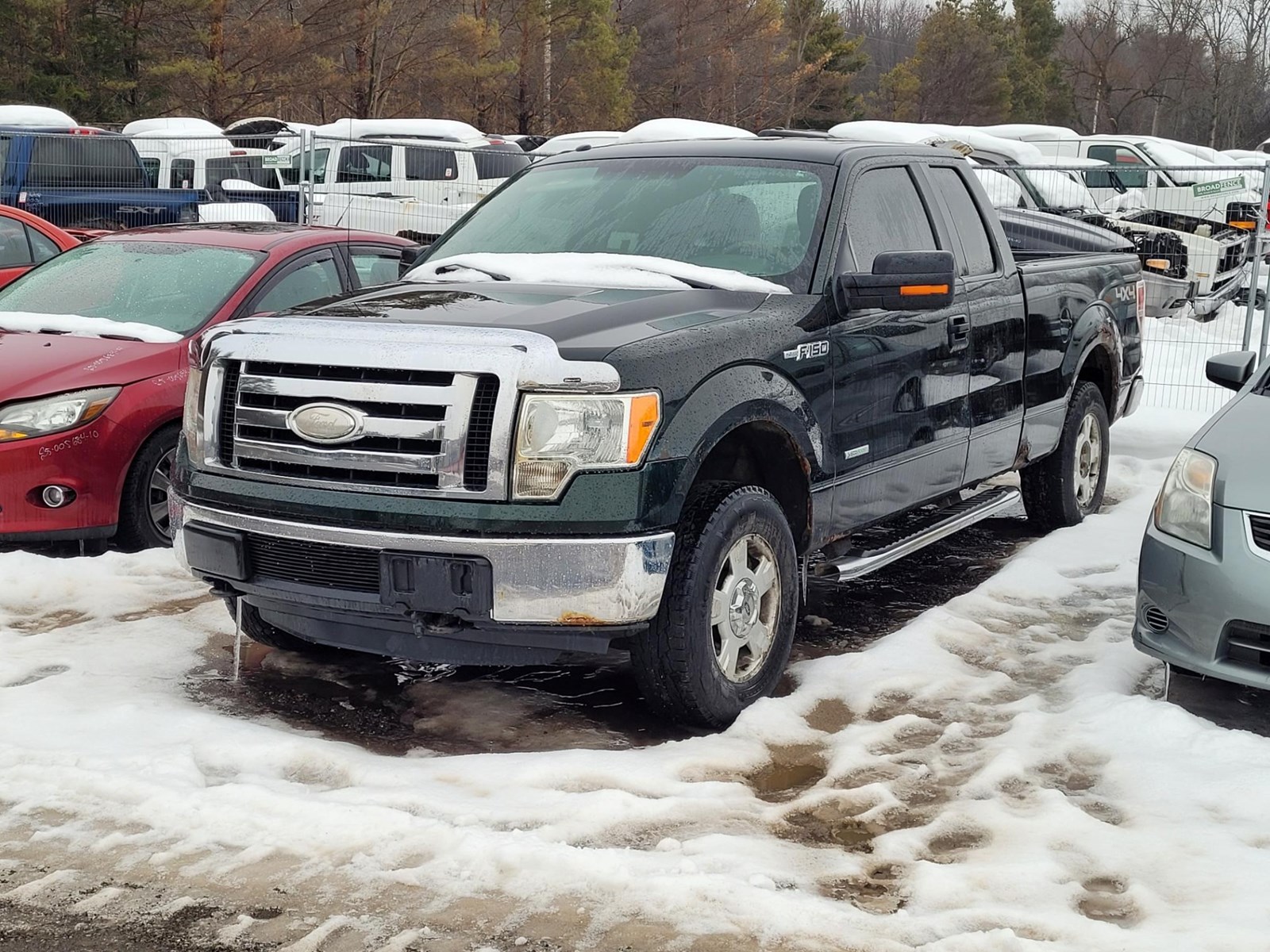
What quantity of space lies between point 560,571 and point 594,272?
1.43m

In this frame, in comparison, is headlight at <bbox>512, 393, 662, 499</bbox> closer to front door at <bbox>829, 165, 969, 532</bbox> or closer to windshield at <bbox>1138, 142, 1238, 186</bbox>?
front door at <bbox>829, 165, 969, 532</bbox>

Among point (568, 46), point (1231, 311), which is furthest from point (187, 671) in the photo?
point (568, 46)

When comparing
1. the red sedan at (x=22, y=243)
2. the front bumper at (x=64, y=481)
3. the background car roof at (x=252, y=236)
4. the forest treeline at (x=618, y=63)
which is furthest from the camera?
the forest treeline at (x=618, y=63)

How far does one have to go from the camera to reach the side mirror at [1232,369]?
5.89 meters

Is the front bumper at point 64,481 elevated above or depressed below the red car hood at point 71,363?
below

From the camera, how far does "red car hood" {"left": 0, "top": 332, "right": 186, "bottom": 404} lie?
20.8ft

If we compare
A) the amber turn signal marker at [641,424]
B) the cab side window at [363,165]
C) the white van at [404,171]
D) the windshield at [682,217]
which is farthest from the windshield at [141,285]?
the cab side window at [363,165]

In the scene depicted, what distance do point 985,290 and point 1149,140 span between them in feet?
72.5

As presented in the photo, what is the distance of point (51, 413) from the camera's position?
6328 millimetres

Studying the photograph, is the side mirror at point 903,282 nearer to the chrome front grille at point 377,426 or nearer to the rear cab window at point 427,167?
the chrome front grille at point 377,426

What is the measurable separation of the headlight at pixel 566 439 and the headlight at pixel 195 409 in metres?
1.19

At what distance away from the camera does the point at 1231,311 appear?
562 inches

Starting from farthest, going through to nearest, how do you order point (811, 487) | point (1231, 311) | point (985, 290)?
point (1231, 311), point (985, 290), point (811, 487)

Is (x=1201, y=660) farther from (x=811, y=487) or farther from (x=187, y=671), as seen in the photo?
(x=187, y=671)
